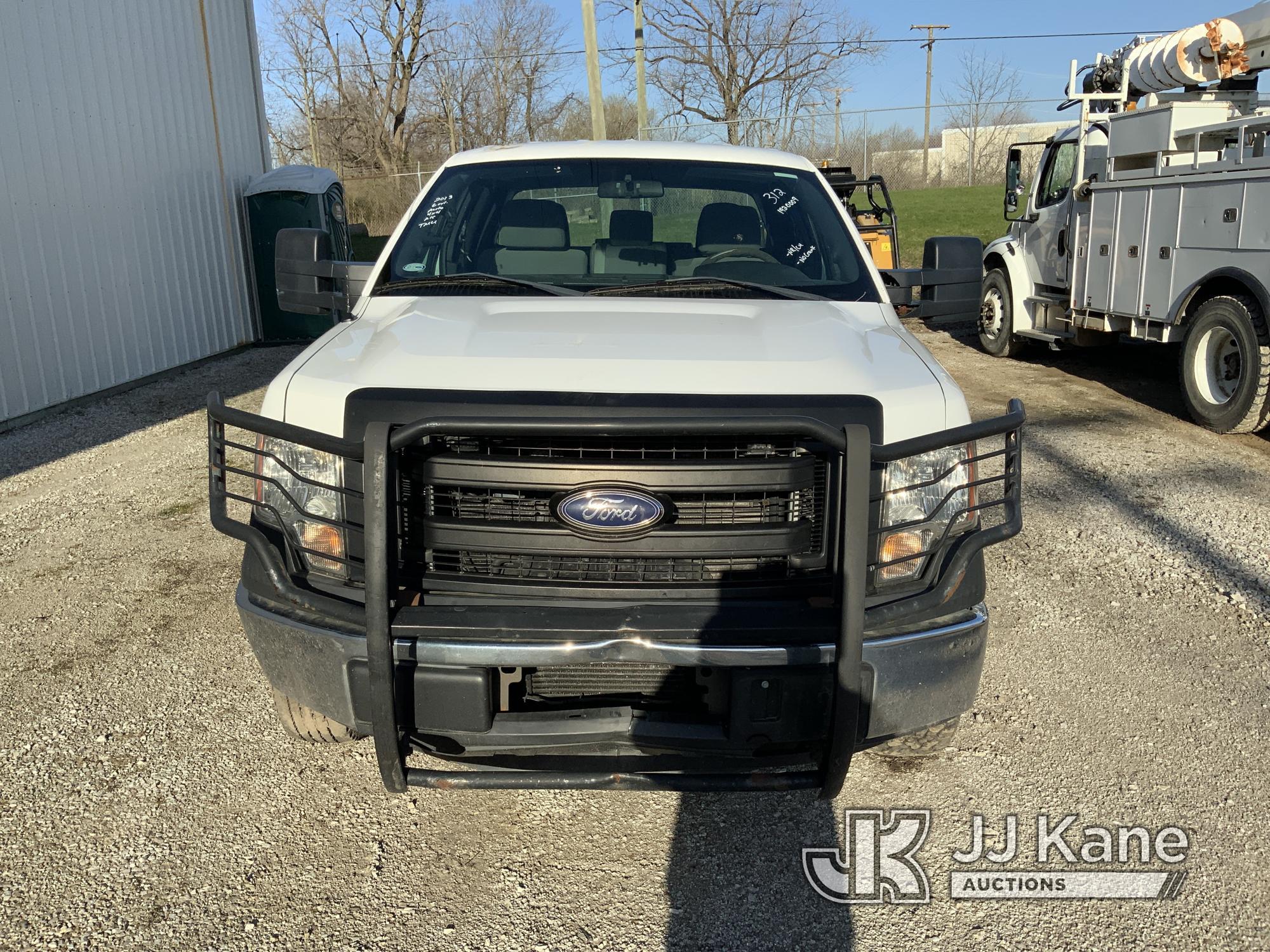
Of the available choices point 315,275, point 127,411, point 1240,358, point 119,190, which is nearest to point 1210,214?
point 1240,358

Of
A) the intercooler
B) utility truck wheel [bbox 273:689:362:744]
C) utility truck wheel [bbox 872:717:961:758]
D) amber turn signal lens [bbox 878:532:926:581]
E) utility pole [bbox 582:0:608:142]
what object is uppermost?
utility pole [bbox 582:0:608:142]

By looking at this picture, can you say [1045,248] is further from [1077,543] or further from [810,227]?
[810,227]

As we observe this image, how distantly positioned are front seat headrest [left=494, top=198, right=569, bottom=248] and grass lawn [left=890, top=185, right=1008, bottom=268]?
15703 millimetres

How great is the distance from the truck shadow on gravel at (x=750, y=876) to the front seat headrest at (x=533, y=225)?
2.17m

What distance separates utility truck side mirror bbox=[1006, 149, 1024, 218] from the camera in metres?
9.99

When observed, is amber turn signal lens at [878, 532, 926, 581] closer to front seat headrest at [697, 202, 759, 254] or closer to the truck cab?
front seat headrest at [697, 202, 759, 254]

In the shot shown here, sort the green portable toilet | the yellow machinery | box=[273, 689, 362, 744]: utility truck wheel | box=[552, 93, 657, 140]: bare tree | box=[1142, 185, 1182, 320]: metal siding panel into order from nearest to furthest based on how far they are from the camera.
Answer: box=[273, 689, 362, 744]: utility truck wheel < box=[1142, 185, 1182, 320]: metal siding panel < the green portable toilet < the yellow machinery < box=[552, 93, 657, 140]: bare tree

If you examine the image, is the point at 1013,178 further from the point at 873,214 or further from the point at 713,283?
the point at 713,283

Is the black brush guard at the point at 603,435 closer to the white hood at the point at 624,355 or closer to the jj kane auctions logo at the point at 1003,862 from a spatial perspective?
the white hood at the point at 624,355

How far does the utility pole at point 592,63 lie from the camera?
1834 cm

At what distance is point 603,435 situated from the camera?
2.30 metres

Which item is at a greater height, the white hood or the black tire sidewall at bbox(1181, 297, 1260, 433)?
the white hood

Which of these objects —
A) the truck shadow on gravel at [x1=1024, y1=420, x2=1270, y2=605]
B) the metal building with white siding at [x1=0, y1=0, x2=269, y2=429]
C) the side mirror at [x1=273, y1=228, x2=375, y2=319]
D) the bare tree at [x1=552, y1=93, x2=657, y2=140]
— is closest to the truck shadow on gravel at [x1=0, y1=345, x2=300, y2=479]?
the metal building with white siding at [x1=0, y1=0, x2=269, y2=429]

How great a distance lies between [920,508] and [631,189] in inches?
82.5
